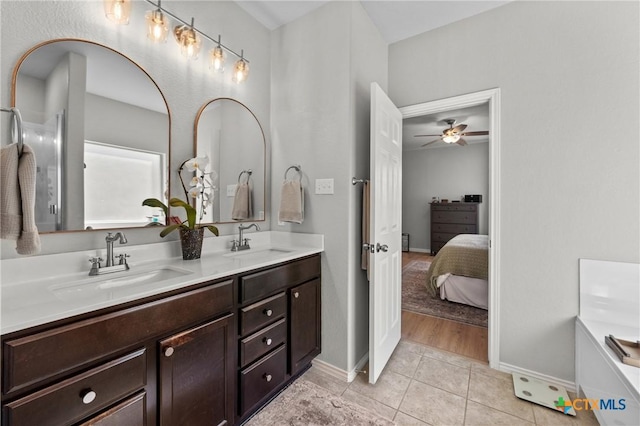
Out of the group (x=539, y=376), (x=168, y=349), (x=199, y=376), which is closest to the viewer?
(x=168, y=349)

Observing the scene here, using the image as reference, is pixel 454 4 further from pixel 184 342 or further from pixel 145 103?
pixel 184 342

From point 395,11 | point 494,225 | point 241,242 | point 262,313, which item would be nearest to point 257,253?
point 241,242

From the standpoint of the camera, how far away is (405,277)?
14.5 feet

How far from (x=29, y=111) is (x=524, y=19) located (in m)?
2.91

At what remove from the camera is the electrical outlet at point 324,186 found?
1.95 m

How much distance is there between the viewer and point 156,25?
151 cm

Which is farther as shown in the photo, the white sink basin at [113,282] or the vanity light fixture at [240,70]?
the vanity light fixture at [240,70]

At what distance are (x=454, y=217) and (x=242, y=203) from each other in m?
5.37

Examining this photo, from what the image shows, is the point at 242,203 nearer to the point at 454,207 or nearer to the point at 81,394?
the point at 81,394

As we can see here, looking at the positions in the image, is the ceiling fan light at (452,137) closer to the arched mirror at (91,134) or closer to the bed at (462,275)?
the bed at (462,275)

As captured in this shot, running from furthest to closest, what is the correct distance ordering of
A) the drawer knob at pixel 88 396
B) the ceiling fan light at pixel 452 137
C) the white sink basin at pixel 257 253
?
the ceiling fan light at pixel 452 137 → the white sink basin at pixel 257 253 → the drawer knob at pixel 88 396

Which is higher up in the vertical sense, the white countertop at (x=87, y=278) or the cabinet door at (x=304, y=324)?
the white countertop at (x=87, y=278)

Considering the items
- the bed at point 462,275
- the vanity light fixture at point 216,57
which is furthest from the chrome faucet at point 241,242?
the bed at point 462,275

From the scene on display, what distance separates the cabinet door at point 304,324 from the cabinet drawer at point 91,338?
645 mm
